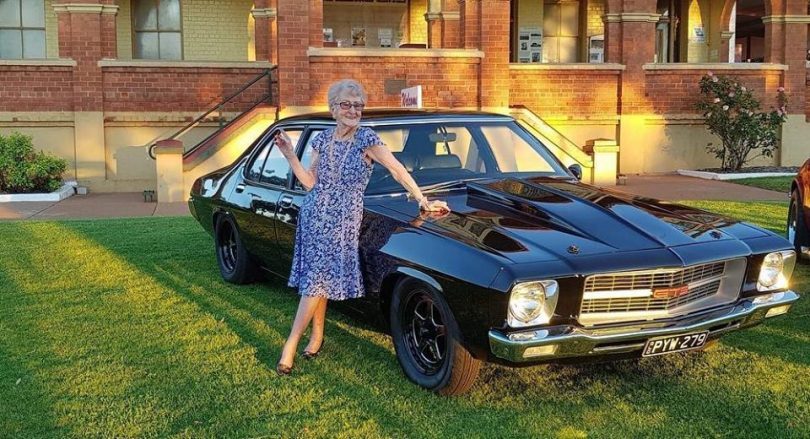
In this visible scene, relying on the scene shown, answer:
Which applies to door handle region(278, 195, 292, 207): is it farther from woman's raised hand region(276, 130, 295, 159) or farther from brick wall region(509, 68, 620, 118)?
brick wall region(509, 68, 620, 118)

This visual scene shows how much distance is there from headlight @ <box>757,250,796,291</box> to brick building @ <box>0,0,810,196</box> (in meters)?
11.3

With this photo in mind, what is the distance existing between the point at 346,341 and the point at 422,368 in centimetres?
102

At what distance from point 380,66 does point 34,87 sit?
251 inches

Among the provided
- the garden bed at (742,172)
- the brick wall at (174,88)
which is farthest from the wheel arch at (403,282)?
the garden bed at (742,172)

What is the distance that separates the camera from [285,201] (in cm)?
570

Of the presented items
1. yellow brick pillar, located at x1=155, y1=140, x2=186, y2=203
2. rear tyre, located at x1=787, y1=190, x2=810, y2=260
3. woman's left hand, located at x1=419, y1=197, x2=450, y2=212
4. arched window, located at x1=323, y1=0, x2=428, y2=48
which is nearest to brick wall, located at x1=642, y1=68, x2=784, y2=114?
arched window, located at x1=323, y1=0, x2=428, y2=48

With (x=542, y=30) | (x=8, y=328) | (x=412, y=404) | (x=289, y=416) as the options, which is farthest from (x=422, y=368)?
(x=542, y=30)

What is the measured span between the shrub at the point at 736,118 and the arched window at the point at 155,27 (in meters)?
11.5

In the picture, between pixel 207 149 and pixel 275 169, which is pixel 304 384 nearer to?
pixel 275 169

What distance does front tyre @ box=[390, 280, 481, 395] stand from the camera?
4082 millimetres

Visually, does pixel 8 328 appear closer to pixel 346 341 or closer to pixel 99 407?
pixel 99 407

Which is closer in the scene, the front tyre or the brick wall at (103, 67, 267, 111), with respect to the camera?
the front tyre

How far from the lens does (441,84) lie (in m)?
16.0

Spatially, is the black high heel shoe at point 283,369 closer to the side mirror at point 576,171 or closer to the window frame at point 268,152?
the window frame at point 268,152
